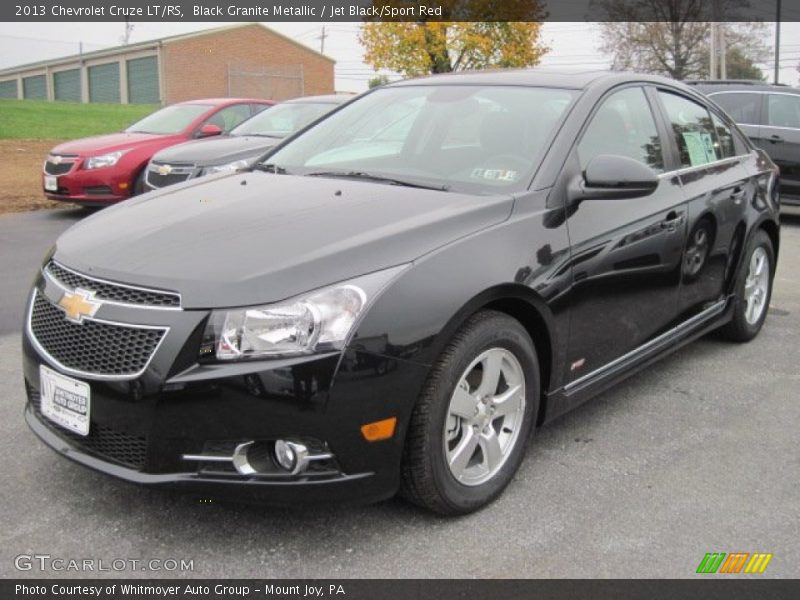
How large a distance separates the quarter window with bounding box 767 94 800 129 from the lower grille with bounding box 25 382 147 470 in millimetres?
9451

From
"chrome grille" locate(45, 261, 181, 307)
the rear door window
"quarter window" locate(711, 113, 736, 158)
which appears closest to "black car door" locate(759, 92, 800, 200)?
"quarter window" locate(711, 113, 736, 158)

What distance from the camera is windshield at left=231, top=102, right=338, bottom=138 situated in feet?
31.3

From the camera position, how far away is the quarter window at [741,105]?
401 inches

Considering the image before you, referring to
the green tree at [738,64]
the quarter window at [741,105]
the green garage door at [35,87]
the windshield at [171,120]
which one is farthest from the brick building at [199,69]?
the quarter window at [741,105]

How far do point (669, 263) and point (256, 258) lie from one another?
2.16 meters

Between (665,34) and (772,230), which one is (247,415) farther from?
(665,34)

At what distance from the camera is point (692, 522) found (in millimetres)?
2982

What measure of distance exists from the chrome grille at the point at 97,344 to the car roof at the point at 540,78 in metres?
2.25

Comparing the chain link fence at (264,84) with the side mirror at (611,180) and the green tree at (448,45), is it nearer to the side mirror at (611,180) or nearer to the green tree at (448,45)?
the green tree at (448,45)

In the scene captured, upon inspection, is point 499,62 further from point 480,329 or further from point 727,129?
point 480,329

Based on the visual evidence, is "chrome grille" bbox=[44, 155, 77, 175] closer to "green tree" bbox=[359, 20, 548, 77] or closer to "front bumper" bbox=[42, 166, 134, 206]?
"front bumper" bbox=[42, 166, 134, 206]

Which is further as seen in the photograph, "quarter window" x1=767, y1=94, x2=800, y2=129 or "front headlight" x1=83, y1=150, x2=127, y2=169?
"quarter window" x1=767, y1=94, x2=800, y2=129

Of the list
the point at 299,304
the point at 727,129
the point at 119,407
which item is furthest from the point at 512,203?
the point at 727,129

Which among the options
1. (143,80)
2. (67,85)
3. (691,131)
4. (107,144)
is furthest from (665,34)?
(691,131)
